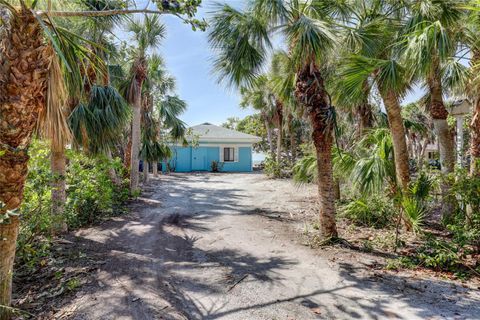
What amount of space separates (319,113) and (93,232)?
19.6ft

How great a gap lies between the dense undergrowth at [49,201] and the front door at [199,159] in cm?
1384

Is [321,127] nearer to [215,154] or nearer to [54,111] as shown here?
[54,111]

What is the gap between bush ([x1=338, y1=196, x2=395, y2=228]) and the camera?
738cm

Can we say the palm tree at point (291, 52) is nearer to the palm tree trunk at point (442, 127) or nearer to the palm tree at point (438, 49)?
the palm tree at point (438, 49)

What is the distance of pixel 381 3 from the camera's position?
6.45 meters

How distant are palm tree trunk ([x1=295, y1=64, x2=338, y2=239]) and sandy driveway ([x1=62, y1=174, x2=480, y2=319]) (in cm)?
83

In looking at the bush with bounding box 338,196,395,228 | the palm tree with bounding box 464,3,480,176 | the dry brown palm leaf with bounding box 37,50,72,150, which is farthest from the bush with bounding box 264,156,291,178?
the dry brown palm leaf with bounding box 37,50,72,150

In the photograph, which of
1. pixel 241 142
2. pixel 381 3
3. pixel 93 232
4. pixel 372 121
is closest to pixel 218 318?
pixel 93 232

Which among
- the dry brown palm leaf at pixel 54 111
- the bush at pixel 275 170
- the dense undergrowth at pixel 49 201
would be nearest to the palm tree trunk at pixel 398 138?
the dry brown palm leaf at pixel 54 111

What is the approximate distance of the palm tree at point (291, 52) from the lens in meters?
5.64

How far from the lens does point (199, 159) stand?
2445 cm

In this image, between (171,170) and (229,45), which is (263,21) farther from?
(171,170)

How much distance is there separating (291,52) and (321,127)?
1.70 meters

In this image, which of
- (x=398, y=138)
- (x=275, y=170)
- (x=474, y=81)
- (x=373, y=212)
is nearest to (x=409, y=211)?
(x=398, y=138)
